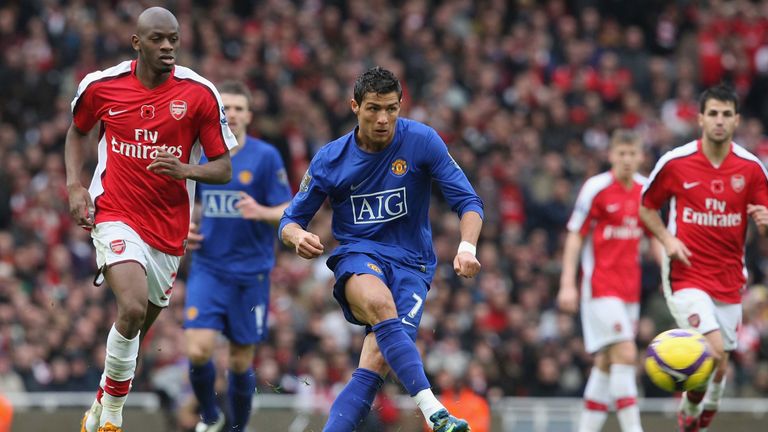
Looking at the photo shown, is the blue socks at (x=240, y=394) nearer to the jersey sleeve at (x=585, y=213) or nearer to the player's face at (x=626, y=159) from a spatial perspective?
the jersey sleeve at (x=585, y=213)

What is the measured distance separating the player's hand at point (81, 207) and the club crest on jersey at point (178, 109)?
33.2 inches

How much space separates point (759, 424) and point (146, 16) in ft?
34.5

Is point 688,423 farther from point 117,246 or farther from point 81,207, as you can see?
point 81,207

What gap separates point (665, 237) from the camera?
10766 mm

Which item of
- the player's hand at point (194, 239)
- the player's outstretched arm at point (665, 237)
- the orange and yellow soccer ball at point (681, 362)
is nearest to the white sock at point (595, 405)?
the player's outstretched arm at point (665, 237)

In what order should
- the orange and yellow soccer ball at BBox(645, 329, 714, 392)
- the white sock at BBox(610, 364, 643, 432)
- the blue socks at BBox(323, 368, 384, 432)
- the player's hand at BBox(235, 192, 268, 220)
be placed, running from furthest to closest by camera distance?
the white sock at BBox(610, 364, 643, 432) < the player's hand at BBox(235, 192, 268, 220) < the orange and yellow soccer ball at BBox(645, 329, 714, 392) < the blue socks at BBox(323, 368, 384, 432)

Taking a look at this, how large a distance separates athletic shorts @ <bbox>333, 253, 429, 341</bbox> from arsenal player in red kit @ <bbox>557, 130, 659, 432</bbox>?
155 inches

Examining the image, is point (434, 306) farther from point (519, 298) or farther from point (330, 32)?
point (330, 32)

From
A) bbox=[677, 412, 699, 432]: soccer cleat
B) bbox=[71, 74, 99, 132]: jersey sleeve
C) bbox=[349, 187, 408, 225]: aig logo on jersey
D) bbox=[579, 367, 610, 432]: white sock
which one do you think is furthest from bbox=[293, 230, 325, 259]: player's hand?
bbox=[579, 367, 610, 432]: white sock

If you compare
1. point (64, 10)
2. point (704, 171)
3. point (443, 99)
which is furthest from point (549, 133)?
point (704, 171)

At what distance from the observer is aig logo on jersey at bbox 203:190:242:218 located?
1181 cm

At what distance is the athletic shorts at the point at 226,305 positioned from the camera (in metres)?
11.7

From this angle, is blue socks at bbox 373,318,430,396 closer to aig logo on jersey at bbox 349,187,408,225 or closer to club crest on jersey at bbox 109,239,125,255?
aig logo on jersey at bbox 349,187,408,225

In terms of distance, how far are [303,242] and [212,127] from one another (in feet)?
5.10
